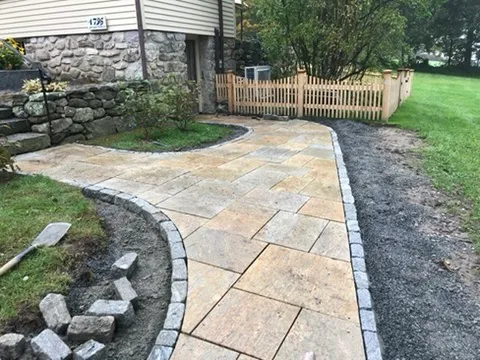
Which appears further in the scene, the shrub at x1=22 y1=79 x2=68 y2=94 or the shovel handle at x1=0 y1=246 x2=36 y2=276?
the shrub at x1=22 y1=79 x2=68 y2=94

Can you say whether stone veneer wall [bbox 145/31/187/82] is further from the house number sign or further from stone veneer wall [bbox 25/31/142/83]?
the house number sign

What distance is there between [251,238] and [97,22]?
20.4ft

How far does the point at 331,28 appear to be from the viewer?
27.7 ft

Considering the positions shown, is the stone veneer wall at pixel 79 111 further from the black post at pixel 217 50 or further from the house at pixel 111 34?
the black post at pixel 217 50

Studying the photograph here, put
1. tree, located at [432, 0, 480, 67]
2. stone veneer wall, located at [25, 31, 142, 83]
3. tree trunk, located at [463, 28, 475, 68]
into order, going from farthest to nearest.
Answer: tree trunk, located at [463, 28, 475, 68]
tree, located at [432, 0, 480, 67]
stone veneer wall, located at [25, 31, 142, 83]

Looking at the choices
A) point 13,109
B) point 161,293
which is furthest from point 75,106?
point 161,293

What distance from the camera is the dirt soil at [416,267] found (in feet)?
6.59

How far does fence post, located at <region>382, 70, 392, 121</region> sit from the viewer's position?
7.76 meters

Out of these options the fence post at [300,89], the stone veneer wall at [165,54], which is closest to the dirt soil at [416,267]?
the fence post at [300,89]

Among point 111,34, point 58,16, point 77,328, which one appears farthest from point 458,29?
point 77,328

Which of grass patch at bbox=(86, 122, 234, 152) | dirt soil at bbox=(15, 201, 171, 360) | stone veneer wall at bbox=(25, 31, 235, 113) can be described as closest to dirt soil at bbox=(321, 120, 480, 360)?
dirt soil at bbox=(15, 201, 171, 360)

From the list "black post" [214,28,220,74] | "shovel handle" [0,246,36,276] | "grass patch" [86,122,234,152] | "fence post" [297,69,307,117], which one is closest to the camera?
"shovel handle" [0,246,36,276]

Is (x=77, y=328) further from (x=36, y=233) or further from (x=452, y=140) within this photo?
(x=452, y=140)

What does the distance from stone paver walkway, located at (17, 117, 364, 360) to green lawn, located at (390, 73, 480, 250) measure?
4.17 ft
